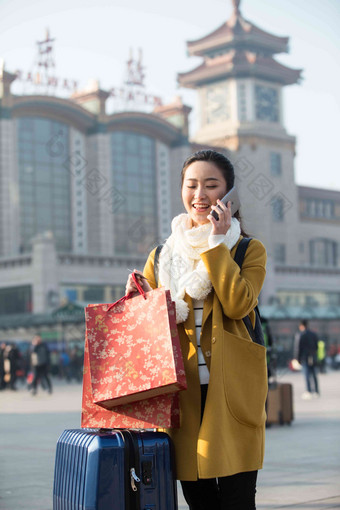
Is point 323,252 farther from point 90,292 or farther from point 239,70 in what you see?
point 90,292

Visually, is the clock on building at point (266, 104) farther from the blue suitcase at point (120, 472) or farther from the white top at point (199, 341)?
the blue suitcase at point (120, 472)

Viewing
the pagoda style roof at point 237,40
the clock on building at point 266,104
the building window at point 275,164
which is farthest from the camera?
the pagoda style roof at point 237,40

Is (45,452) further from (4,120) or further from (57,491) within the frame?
(4,120)

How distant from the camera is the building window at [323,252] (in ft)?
263

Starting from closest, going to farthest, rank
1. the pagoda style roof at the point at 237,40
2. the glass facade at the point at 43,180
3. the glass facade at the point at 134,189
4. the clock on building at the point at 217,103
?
the glass facade at the point at 43,180 → the glass facade at the point at 134,189 → the clock on building at the point at 217,103 → the pagoda style roof at the point at 237,40

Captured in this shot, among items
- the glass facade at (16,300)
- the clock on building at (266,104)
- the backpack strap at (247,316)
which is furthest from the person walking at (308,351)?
the clock on building at (266,104)

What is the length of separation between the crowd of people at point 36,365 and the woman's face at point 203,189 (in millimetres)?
18243

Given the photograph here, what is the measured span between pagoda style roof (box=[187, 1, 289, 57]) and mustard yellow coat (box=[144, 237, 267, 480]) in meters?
80.2

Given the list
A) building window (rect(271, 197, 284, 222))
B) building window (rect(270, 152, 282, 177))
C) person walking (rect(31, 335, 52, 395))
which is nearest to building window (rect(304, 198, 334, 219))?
building window (rect(271, 197, 284, 222))

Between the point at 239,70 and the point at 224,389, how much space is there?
259 feet

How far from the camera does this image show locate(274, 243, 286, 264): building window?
7700 cm

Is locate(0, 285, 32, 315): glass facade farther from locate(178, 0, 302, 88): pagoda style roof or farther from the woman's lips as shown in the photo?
the woman's lips

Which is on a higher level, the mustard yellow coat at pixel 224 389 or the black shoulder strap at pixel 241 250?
the black shoulder strap at pixel 241 250

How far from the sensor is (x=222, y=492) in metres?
3.34
